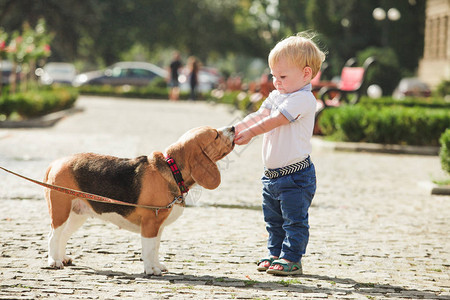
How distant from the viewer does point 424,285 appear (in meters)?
4.69

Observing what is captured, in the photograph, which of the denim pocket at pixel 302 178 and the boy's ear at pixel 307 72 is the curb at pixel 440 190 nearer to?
the denim pocket at pixel 302 178

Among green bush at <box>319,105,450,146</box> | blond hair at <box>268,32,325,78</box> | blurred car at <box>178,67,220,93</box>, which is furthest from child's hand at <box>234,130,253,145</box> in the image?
blurred car at <box>178,67,220,93</box>

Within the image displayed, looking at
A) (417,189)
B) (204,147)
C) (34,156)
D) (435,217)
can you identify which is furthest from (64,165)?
(34,156)

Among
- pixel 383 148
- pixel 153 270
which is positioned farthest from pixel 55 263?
pixel 383 148

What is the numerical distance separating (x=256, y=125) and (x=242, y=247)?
1.36 m

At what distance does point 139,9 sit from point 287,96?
59.2 metres

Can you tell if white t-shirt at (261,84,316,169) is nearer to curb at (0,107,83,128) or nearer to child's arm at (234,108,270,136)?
child's arm at (234,108,270,136)

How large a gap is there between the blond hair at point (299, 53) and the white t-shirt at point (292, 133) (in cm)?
19

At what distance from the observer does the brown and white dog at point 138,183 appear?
4.45 metres

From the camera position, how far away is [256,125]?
4715 millimetres

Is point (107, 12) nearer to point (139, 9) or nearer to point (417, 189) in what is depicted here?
point (139, 9)

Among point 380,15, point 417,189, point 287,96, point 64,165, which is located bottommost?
point 417,189

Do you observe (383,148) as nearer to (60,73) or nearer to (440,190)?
(440,190)

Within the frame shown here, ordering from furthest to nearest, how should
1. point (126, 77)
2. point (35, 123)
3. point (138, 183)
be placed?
1. point (126, 77)
2. point (35, 123)
3. point (138, 183)
